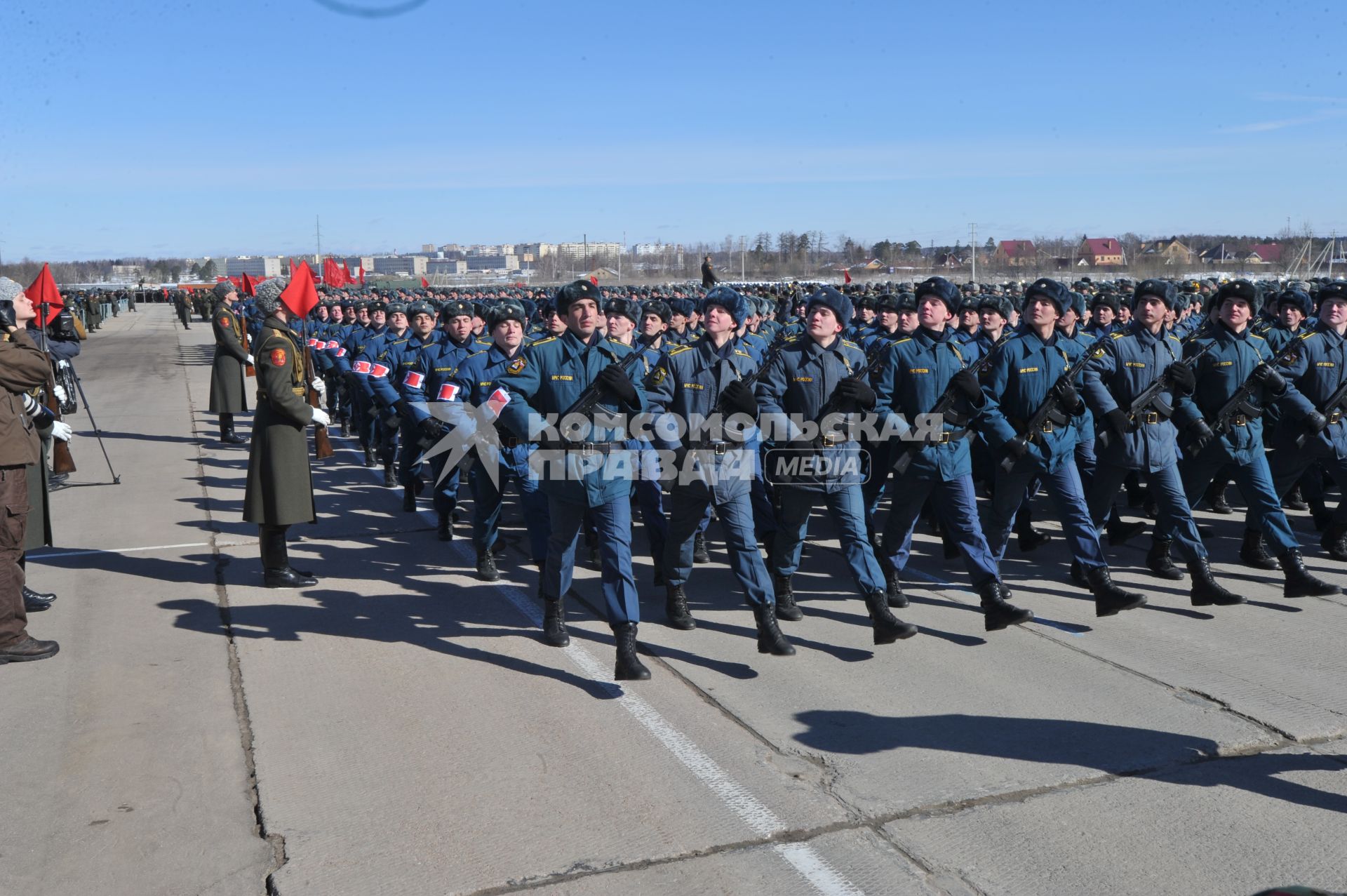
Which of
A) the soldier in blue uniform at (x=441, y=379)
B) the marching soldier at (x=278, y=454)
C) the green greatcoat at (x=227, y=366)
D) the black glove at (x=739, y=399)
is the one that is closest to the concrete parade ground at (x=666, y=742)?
the marching soldier at (x=278, y=454)

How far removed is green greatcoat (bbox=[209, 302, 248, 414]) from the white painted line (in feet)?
36.8

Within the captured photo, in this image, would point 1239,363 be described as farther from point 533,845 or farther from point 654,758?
point 533,845

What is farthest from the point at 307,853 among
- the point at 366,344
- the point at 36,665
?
the point at 366,344

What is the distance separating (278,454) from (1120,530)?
20.5 ft

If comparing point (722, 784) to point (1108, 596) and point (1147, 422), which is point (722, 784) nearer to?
point (1108, 596)

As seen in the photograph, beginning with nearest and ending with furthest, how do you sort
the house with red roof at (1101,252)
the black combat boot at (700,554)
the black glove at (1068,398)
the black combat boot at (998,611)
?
the black combat boot at (998,611)
the black glove at (1068,398)
the black combat boot at (700,554)
the house with red roof at (1101,252)

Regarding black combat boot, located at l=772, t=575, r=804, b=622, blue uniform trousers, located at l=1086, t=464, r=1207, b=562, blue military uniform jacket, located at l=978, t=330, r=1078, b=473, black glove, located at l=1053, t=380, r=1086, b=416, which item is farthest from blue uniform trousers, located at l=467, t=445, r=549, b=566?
blue uniform trousers, located at l=1086, t=464, r=1207, b=562

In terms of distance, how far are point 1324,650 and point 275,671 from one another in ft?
18.4

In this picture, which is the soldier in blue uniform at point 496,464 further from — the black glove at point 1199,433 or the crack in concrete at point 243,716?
the black glove at point 1199,433

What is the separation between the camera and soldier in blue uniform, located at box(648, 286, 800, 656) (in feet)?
19.8

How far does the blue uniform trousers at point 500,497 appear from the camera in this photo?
7.07 meters

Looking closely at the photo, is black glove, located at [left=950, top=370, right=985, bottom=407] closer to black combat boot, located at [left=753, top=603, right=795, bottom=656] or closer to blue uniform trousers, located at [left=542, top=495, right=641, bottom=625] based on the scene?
black combat boot, located at [left=753, top=603, right=795, bottom=656]

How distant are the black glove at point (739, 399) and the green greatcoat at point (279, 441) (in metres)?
3.19

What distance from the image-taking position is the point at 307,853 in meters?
3.93
